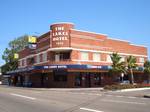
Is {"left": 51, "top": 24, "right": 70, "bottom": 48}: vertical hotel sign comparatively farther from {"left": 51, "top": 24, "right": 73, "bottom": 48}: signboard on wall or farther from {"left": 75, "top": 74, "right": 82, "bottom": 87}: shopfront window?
{"left": 75, "top": 74, "right": 82, "bottom": 87}: shopfront window

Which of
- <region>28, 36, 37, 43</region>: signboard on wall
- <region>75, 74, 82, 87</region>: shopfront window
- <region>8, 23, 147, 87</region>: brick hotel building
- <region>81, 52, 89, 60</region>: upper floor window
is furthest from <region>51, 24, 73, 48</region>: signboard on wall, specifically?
<region>28, 36, 37, 43</region>: signboard on wall

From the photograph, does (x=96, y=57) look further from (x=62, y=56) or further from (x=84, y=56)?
(x=62, y=56)

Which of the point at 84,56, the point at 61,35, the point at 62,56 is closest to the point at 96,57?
the point at 84,56

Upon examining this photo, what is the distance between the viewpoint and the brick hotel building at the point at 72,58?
1902 inches

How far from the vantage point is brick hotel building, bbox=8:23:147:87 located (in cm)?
4831

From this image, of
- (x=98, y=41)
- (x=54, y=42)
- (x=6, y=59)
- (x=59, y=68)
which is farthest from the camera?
(x=6, y=59)

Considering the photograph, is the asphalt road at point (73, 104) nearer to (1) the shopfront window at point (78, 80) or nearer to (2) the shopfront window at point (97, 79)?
(1) the shopfront window at point (78, 80)

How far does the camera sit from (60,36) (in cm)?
4953

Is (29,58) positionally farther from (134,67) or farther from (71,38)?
(134,67)

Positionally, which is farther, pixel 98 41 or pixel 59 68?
pixel 98 41

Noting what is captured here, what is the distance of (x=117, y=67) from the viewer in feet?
156

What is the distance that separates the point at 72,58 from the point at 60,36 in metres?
4.30

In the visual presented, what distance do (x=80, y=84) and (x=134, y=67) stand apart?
9973 millimetres

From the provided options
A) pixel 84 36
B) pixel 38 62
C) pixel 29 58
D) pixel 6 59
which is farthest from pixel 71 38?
pixel 6 59
